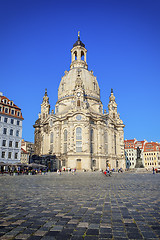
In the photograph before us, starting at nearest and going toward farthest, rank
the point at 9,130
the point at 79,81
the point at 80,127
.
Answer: the point at 9,130 → the point at 80,127 → the point at 79,81

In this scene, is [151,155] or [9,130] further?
[151,155]

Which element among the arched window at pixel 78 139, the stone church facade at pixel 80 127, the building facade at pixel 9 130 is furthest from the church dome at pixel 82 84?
the building facade at pixel 9 130

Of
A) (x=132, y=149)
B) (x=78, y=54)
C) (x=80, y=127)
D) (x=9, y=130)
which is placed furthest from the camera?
(x=132, y=149)

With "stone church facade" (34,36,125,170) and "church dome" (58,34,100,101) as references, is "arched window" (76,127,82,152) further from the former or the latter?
"church dome" (58,34,100,101)

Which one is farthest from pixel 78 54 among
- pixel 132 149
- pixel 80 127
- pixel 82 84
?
pixel 132 149

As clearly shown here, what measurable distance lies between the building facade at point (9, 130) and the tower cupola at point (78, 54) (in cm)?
4856

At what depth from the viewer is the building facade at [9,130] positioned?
46.8 m

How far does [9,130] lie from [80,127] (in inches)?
1017

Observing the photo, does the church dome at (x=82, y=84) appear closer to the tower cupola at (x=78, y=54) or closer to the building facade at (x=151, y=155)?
the tower cupola at (x=78, y=54)

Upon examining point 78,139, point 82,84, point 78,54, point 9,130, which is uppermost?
point 78,54

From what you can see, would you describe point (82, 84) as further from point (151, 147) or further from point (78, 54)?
point (151, 147)

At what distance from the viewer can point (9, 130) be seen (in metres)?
48.5

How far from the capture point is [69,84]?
276 feet

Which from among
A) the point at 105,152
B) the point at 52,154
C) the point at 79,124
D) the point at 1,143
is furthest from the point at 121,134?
the point at 1,143
